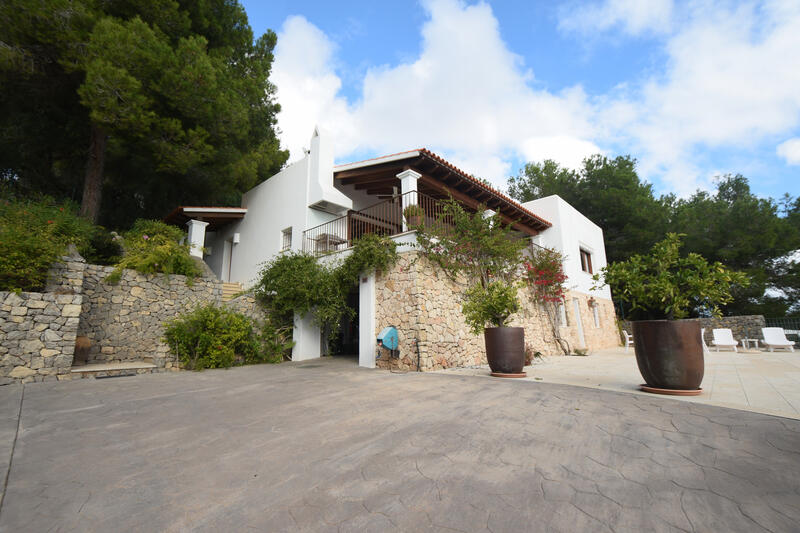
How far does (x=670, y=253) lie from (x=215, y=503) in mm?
5421

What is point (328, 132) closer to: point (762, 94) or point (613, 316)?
point (762, 94)

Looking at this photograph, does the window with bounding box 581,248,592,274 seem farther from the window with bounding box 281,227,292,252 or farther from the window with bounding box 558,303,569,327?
the window with bounding box 281,227,292,252

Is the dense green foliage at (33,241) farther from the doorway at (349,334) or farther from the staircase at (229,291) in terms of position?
the doorway at (349,334)

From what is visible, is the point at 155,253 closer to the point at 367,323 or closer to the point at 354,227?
the point at 354,227

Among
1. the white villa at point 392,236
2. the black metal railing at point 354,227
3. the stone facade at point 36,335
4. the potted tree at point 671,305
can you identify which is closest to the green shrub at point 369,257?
the white villa at point 392,236

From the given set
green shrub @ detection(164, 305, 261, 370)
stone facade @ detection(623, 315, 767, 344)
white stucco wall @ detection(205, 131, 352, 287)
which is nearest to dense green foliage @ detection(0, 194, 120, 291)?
green shrub @ detection(164, 305, 261, 370)

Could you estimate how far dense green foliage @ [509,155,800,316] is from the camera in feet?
57.2

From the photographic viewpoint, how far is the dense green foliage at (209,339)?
8023mm

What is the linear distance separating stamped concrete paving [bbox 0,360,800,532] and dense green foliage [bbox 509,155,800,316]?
1925 centimetres

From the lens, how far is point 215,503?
6.15 feet

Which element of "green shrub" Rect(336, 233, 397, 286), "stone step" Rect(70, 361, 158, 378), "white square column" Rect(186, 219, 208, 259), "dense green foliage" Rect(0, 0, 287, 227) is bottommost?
"stone step" Rect(70, 361, 158, 378)

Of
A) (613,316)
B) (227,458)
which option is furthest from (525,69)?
(613,316)

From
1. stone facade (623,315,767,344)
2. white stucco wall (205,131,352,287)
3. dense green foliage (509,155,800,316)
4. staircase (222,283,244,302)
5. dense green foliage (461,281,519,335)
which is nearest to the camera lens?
dense green foliage (461,281,519,335)

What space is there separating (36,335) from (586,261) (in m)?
19.0
